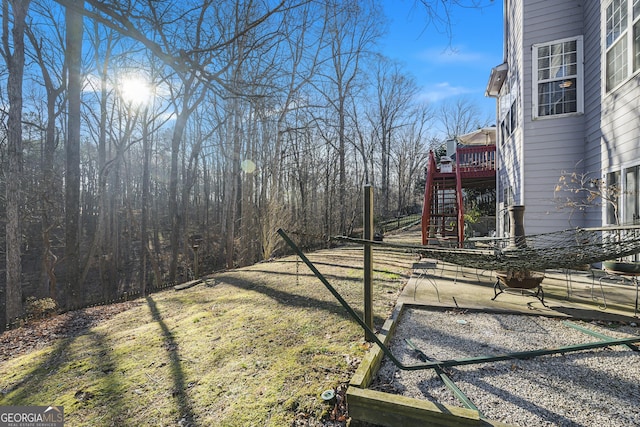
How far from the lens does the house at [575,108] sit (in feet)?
14.9

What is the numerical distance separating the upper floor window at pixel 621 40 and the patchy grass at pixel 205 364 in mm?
4886

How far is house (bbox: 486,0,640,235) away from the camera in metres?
4.55

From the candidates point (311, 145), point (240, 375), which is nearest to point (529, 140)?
point (240, 375)

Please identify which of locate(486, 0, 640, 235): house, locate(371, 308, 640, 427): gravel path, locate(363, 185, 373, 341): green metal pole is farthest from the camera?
locate(486, 0, 640, 235): house

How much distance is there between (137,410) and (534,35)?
29.2 feet

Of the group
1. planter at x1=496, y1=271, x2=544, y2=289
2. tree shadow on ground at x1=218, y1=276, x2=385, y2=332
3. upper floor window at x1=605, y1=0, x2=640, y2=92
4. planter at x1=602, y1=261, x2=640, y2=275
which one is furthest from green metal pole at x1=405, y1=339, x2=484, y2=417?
upper floor window at x1=605, y1=0, x2=640, y2=92

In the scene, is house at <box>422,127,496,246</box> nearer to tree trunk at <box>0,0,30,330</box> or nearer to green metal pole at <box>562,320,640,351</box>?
green metal pole at <box>562,320,640,351</box>

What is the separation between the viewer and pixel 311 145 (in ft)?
60.3

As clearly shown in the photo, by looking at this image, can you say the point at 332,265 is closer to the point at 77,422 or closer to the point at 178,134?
the point at 77,422

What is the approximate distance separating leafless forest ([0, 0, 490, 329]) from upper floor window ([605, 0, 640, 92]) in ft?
12.7

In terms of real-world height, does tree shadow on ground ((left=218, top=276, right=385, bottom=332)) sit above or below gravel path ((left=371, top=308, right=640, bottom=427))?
below

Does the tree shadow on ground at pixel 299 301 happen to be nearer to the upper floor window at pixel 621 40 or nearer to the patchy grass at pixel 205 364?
the patchy grass at pixel 205 364

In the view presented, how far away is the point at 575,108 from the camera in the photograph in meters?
5.92

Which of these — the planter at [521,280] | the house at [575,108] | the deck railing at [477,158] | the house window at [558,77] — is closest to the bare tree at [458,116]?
the deck railing at [477,158]
